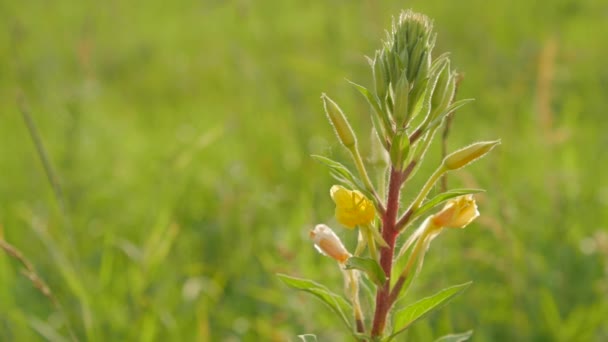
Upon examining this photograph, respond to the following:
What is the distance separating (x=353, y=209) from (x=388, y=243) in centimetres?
8

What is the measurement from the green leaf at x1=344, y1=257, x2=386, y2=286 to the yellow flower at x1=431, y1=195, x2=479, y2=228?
0.13 metres

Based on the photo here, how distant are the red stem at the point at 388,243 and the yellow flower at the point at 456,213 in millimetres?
72

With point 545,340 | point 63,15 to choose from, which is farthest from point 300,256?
point 63,15

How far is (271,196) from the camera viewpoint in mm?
2744

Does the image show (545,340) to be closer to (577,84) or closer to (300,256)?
(300,256)

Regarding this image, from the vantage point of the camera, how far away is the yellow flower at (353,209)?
2.97 feet

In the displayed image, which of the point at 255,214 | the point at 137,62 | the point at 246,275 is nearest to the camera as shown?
the point at 246,275

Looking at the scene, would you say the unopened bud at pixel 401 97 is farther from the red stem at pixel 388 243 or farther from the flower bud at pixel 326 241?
the flower bud at pixel 326 241

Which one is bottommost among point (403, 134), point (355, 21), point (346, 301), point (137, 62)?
point (137, 62)

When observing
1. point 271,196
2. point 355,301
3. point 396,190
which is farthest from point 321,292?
point 271,196

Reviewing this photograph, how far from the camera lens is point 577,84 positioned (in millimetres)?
4488

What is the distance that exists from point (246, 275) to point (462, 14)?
4.17 m

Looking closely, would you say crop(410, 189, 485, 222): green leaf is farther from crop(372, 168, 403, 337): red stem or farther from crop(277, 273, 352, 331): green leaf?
crop(277, 273, 352, 331): green leaf

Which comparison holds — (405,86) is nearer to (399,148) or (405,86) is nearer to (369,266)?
(399,148)
